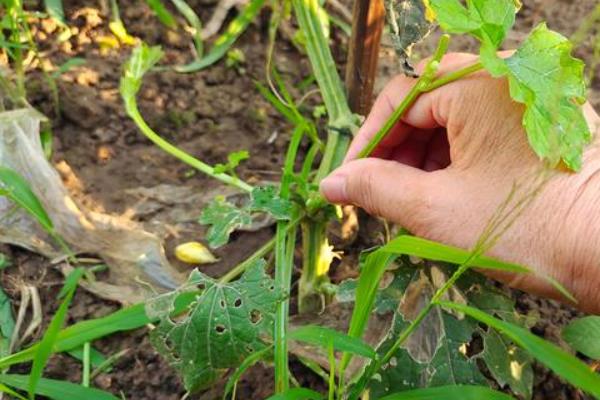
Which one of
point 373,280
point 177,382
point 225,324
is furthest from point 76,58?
point 373,280

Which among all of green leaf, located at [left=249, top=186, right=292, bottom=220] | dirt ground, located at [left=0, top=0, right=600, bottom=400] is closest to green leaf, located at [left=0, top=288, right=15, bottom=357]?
dirt ground, located at [left=0, top=0, right=600, bottom=400]

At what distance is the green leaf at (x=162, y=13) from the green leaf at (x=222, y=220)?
922mm

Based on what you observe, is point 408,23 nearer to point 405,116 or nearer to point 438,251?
point 405,116

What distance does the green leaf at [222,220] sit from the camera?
1478 millimetres

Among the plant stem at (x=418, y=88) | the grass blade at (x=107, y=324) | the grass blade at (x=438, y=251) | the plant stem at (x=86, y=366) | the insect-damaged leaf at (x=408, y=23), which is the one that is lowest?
the plant stem at (x=86, y=366)

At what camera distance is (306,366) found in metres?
1.60

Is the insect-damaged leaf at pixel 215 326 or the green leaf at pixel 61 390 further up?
the insect-damaged leaf at pixel 215 326

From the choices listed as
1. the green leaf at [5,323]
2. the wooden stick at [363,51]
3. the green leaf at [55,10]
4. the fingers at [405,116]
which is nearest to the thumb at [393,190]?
the fingers at [405,116]

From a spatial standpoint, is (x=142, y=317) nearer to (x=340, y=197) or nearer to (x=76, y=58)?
(x=340, y=197)

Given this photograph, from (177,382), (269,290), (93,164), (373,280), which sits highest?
(373,280)

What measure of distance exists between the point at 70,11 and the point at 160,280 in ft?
3.56

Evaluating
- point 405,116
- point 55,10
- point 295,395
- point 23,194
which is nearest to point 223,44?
point 55,10

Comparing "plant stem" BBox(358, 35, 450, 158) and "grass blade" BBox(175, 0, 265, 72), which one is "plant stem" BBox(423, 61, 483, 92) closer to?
"plant stem" BBox(358, 35, 450, 158)

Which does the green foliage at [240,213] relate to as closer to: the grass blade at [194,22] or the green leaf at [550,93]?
the green leaf at [550,93]
